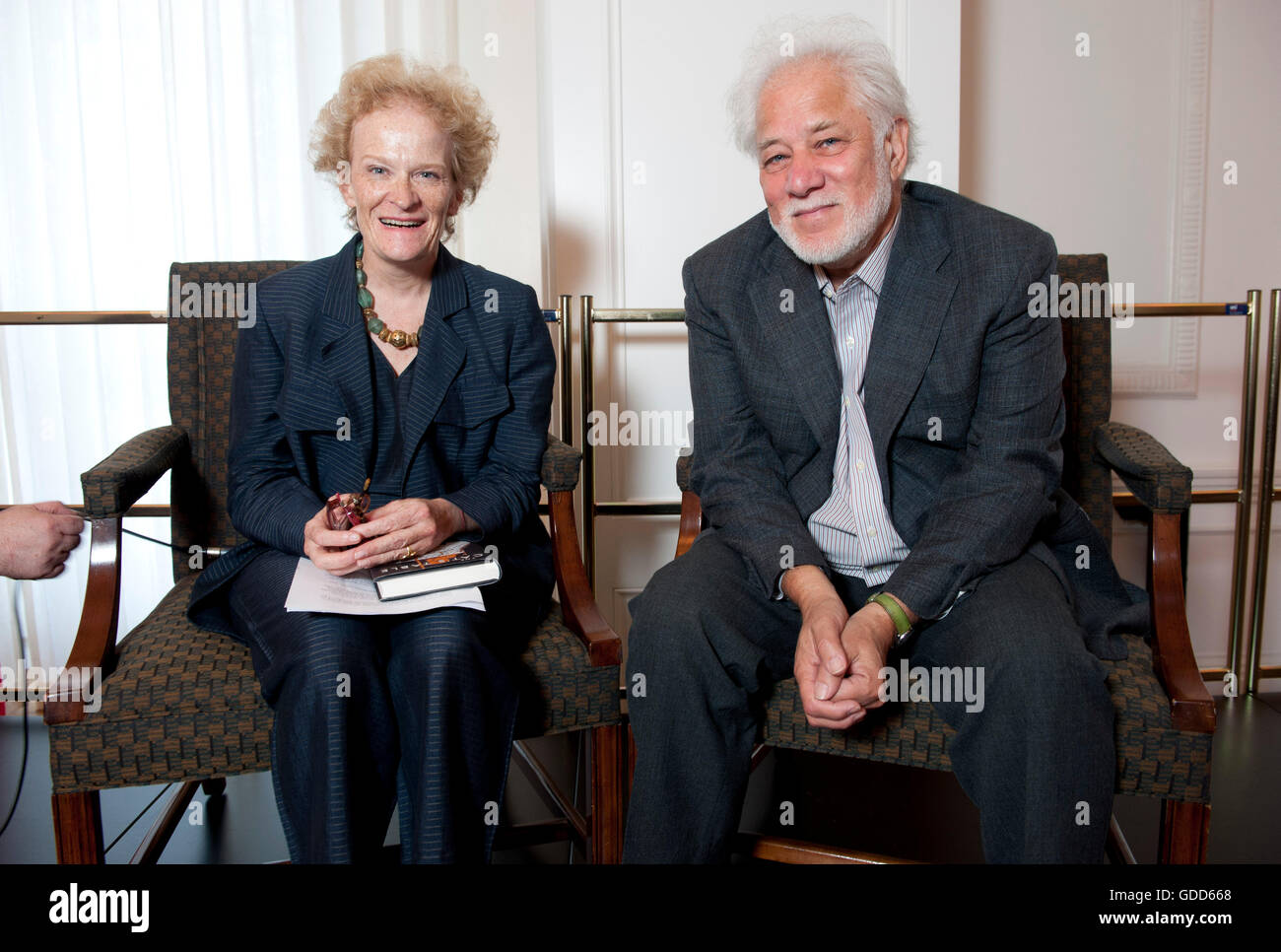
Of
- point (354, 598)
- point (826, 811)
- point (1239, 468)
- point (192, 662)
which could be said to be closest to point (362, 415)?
point (354, 598)

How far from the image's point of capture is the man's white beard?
165 centimetres

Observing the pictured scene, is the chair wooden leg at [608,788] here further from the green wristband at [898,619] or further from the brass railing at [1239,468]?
the brass railing at [1239,468]

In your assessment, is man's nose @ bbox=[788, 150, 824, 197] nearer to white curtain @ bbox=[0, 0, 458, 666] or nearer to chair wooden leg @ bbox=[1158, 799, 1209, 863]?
chair wooden leg @ bbox=[1158, 799, 1209, 863]

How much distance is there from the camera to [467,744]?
58.9 inches

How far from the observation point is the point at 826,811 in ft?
7.29

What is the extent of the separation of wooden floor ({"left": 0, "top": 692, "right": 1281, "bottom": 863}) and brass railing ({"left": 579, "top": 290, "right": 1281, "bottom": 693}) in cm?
23

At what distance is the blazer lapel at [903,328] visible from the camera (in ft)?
5.42

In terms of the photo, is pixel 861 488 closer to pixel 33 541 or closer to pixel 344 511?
pixel 344 511

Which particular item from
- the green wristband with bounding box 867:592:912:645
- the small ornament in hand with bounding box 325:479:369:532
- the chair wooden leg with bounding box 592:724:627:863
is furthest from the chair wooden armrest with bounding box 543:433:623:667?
the green wristband with bounding box 867:592:912:645

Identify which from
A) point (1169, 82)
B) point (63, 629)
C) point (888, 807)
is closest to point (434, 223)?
point (888, 807)

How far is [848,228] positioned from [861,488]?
1.36 feet

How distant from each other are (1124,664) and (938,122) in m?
1.48

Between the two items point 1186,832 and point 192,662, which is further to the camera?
point 192,662
